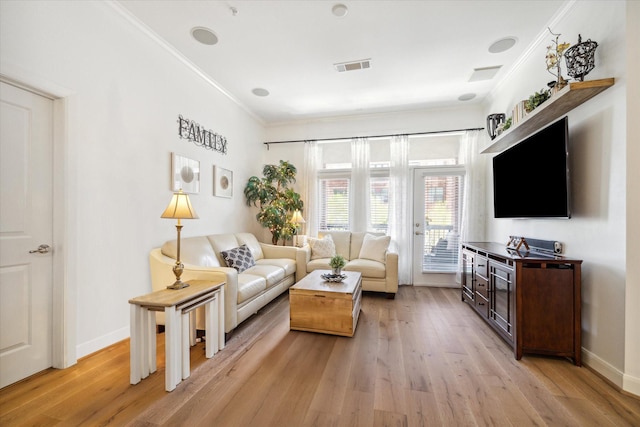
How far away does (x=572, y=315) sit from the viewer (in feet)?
6.93

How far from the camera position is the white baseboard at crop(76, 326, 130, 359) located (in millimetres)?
2166

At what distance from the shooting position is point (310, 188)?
5.10 m

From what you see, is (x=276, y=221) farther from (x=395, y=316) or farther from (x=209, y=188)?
(x=395, y=316)

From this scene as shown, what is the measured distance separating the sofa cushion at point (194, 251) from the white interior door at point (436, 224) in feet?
10.8

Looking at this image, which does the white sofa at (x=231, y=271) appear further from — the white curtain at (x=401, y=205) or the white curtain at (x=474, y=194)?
the white curtain at (x=474, y=194)

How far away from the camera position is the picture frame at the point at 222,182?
3893 mm

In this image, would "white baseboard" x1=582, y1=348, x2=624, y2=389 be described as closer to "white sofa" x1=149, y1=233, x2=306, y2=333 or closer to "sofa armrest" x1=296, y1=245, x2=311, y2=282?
"white sofa" x1=149, y1=233, x2=306, y2=333

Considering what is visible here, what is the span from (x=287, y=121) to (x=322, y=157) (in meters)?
1.01

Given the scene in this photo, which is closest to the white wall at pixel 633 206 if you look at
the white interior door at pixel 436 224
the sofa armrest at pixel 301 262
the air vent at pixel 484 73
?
the air vent at pixel 484 73

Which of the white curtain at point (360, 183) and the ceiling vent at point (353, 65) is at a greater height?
the ceiling vent at point (353, 65)

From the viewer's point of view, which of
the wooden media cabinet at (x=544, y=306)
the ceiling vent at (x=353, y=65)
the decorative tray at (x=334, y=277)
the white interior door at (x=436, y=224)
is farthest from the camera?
the white interior door at (x=436, y=224)

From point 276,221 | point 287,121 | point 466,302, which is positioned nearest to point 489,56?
point 466,302

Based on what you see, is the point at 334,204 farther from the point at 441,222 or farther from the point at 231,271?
the point at 231,271

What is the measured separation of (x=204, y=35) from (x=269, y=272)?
274cm
